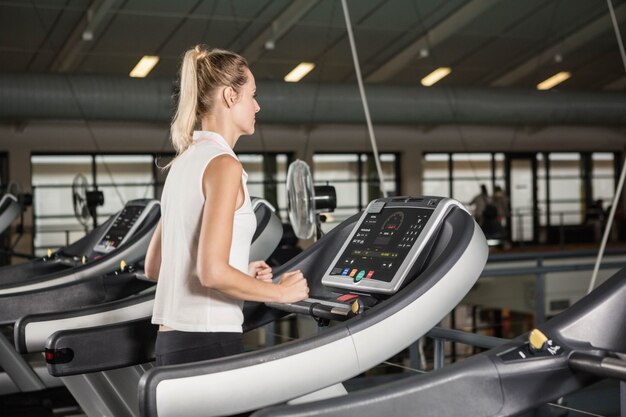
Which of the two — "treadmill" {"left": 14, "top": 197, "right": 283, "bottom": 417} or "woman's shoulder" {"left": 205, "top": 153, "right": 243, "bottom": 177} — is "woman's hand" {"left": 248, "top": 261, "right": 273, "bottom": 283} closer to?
"woman's shoulder" {"left": 205, "top": 153, "right": 243, "bottom": 177}

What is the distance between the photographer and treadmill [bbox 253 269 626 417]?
1.42m

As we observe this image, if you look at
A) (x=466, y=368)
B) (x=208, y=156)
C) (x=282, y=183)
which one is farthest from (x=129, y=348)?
(x=282, y=183)

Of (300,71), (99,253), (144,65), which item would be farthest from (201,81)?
(300,71)

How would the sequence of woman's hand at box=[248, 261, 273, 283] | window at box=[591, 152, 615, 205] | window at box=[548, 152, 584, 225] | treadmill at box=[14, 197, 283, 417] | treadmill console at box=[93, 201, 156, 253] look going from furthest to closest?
1. window at box=[591, 152, 615, 205]
2. window at box=[548, 152, 584, 225]
3. treadmill console at box=[93, 201, 156, 253]
4. treadmill at box=[14, 197, 283, 417]
5. woman's hand at box=[248, 261, 273, 283]

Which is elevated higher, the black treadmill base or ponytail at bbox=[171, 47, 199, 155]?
ponytail at bbox=[171, 47, 199, 155]

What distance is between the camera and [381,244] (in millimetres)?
2100

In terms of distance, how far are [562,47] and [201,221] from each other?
12.2m

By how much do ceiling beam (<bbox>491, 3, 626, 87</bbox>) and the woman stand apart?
400 inches

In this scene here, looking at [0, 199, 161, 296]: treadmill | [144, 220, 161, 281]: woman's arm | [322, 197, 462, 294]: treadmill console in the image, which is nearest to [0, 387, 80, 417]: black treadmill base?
[0, 199, 161, 296]: treadmill

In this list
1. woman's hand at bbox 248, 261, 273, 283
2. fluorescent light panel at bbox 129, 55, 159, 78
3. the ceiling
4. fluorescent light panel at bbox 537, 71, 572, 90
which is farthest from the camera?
fluorescent light panel at bbox 537, 71, 572, 90

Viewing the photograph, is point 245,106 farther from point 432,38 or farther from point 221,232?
point 432,38

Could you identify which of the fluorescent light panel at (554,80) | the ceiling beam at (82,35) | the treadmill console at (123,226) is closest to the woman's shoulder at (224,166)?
the treadmill console at (123,226)

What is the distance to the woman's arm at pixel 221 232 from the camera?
1662mm

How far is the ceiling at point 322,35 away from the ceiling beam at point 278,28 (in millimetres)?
14
